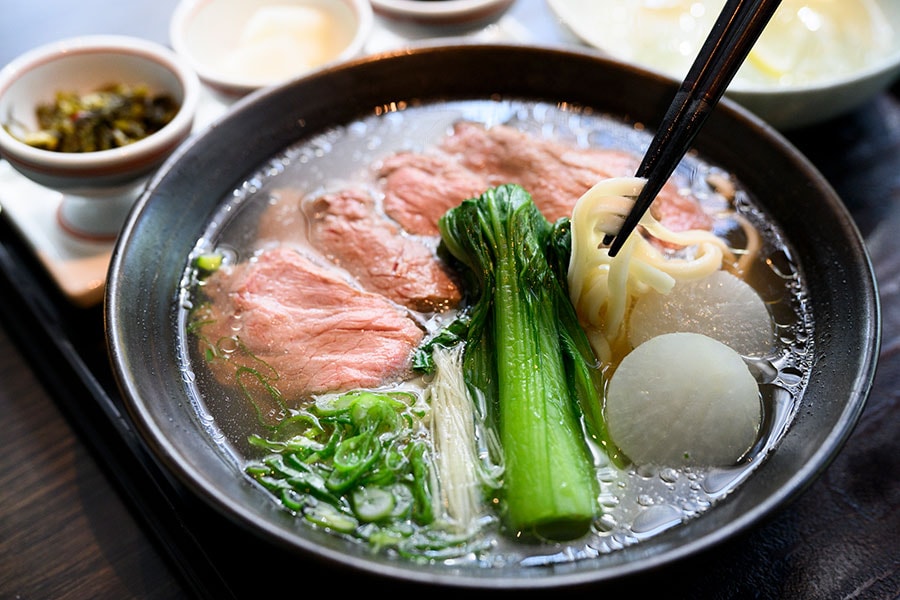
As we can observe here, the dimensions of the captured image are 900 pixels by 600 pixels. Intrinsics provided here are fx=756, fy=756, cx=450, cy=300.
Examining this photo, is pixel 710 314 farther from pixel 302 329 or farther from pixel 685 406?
pixel 302 329

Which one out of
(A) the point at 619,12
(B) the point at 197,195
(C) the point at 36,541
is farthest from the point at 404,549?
(A) the point at 619,12

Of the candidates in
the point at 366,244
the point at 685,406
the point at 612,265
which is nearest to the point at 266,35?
the point at 366,244

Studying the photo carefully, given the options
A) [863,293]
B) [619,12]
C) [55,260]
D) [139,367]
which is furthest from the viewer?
[619,12]

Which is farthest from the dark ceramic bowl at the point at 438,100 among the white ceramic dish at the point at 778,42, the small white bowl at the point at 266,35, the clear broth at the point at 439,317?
the small white bowl at the point at 266,35

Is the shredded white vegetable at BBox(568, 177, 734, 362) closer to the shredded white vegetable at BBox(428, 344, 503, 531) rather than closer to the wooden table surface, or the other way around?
the shredded white vegetable at BBox(428, 344, 503, 531)

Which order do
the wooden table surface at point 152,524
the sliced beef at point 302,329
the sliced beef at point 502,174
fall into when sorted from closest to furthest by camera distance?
the wooden table surface at point 152,524, the sliced beef at point 302,329, the sliced beef at point 502,174

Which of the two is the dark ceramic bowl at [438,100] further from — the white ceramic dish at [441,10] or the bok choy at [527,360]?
the white ceramic dish at [441,10]

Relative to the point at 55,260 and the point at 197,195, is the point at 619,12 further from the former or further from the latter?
the point at 55,260
